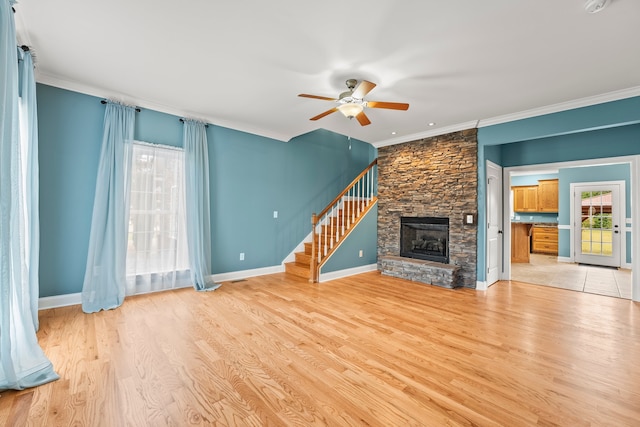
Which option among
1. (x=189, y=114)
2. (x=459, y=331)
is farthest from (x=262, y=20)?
(x=459, y=331)

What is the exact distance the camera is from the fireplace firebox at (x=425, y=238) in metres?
5.21

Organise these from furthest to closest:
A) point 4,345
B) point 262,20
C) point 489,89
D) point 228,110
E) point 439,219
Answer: point 439,219, point 228,110, point 489,89, point 262,20, point 4,345

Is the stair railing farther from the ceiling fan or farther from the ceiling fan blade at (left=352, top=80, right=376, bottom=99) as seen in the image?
the ceiling fan blade at (left=352, top=80, right=376, bottom=99)

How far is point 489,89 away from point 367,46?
74.6 inches

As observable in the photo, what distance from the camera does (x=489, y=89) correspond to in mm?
3377

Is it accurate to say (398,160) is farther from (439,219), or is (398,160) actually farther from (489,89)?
(489,89)

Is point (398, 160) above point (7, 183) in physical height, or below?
above

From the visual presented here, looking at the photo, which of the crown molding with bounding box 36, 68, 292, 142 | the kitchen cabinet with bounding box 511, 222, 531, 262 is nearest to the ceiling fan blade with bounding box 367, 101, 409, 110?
the crown molding with bounding box 36, 68, 292, 142

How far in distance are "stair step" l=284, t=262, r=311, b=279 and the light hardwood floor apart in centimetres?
126

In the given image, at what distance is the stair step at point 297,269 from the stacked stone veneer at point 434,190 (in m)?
1.64

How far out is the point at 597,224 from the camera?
21.8ft

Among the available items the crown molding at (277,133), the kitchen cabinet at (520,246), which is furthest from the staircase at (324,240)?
the kitchen cabinet at (520,246)

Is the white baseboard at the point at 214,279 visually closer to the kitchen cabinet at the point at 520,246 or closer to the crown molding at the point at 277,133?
the crown molding at the point at 277,133

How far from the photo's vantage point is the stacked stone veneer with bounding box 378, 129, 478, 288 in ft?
15.6
